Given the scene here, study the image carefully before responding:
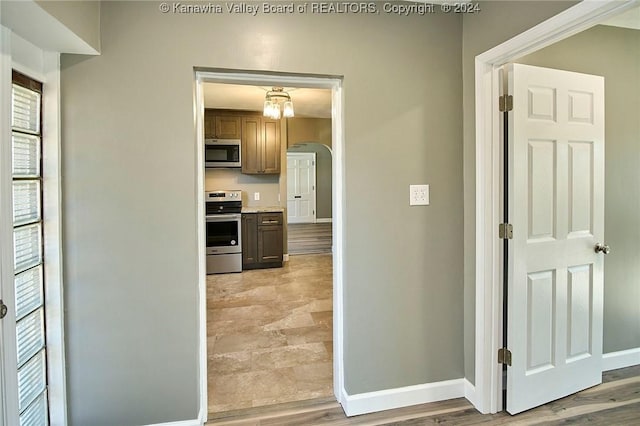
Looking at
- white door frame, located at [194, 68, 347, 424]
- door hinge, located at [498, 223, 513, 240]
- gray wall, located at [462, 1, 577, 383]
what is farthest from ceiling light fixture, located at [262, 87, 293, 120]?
door hinge, located at [498, 223, 513, 240]

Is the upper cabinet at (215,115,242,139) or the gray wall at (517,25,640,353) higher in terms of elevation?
the upper cabinet at (215,115,242,139)

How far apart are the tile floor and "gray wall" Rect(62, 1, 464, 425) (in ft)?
1.49

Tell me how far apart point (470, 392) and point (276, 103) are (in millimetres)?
3484

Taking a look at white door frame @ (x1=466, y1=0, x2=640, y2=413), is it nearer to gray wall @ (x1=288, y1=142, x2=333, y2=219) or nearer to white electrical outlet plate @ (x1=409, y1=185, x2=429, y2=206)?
white electrical outlet plate @ (x1=409, y1=185, x2=429, y2=206)

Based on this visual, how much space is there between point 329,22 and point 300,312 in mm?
2747

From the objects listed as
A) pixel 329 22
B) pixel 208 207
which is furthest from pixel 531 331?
pixel 208 207

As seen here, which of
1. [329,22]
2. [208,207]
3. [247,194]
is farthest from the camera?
[247,194]

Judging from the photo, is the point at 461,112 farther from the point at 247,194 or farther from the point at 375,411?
the point at 247,194

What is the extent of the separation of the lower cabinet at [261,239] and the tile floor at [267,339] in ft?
1.36

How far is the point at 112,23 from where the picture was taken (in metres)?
1.61

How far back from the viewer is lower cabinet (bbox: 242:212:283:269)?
5234 mm

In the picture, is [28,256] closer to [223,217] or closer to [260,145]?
[223,217]

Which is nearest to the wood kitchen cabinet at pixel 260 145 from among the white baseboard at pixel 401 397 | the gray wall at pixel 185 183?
the gray wall at pixel 185 183

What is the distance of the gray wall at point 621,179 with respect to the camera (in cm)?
229
